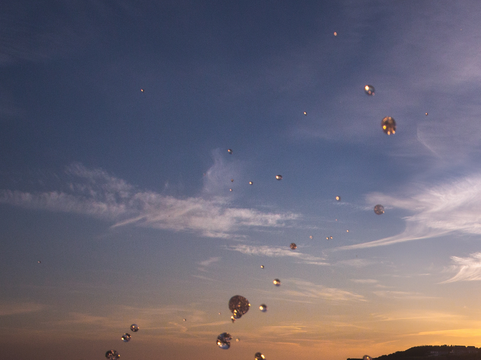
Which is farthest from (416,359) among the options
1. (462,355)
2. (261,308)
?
(261,308)

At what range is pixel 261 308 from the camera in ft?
143

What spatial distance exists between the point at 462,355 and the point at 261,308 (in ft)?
312

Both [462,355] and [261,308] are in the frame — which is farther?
[462,355]

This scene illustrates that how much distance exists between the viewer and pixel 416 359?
414 feet

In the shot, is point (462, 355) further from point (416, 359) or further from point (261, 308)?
point (261, 308)

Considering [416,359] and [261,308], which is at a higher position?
[261,308]

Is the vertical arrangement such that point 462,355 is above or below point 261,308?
below

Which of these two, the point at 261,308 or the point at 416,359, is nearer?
the point at 261,308

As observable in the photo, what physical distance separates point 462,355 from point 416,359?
1353 cm

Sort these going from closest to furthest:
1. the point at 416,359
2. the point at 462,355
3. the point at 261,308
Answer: the point at 261,308 → the point at 462,355 → the point at 416,359

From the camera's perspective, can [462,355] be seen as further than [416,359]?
No

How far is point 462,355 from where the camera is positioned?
116 metres

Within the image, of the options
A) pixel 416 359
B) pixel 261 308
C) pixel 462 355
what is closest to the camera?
pixel 261 308
